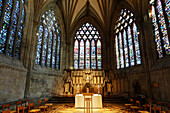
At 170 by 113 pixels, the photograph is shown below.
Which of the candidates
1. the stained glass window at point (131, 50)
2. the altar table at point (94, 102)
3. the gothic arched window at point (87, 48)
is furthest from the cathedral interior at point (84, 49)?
the altar table at point (94, 102)

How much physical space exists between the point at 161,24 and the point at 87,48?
11.3 m

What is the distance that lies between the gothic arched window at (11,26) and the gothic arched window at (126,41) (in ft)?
41.1

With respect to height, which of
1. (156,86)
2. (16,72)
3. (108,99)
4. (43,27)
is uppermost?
(43,27)

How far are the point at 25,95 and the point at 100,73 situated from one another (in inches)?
397

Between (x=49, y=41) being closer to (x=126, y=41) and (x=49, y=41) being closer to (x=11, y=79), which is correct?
(x=11, y=79)

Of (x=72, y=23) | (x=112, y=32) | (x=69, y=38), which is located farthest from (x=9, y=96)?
(x=112, y=32)

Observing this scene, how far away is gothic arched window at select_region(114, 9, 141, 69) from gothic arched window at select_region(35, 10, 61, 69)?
8.95 meters

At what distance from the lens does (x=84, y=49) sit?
19297 mm

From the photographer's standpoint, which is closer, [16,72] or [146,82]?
[16,72]

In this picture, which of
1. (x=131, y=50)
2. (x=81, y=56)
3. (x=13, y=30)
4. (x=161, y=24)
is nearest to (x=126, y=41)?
(x=131, y=50)

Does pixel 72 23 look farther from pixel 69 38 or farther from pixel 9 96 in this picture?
pixel 9 96

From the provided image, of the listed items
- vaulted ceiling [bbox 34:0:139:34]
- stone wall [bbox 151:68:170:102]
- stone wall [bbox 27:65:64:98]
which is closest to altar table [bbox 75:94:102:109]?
stone wall [bbox 151:68:170:102]

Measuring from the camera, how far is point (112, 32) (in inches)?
703

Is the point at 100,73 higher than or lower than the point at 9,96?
higher
